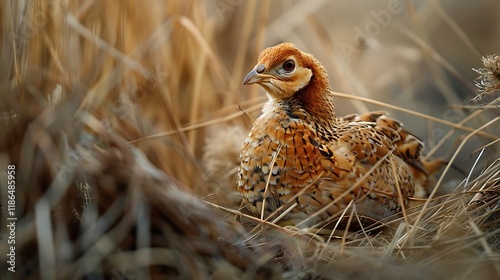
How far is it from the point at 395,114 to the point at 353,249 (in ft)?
2.10

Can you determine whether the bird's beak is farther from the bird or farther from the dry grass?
the dry grass

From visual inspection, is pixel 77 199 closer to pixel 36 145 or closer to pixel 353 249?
pixel 36 145

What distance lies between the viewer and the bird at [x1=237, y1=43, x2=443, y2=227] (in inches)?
50.6

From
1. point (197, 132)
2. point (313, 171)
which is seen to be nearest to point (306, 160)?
point (313, 171)

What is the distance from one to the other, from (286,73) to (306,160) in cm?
17

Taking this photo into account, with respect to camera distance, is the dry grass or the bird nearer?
the dry grass

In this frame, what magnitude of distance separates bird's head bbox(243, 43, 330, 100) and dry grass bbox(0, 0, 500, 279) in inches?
4.1

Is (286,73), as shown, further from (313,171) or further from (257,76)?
(313,171)

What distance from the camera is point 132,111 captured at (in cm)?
152

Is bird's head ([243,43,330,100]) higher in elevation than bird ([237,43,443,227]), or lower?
higher

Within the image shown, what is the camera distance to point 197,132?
1738mm

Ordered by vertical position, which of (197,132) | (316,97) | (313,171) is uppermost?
(197,132)

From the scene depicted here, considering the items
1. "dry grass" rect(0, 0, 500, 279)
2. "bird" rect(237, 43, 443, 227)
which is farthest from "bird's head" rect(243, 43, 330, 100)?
"dry grass" rect(0, 0, 500, 279)

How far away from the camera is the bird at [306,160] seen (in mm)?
1286
